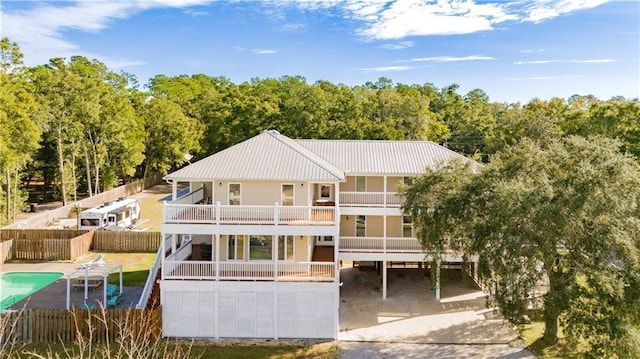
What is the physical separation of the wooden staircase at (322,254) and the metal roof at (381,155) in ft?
15.2

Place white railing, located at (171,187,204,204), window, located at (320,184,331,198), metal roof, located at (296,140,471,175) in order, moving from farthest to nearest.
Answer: window, located at (320,184,331,198), metal roof, located at (296,140,471,175), white railing, located at (171,187,204,204)

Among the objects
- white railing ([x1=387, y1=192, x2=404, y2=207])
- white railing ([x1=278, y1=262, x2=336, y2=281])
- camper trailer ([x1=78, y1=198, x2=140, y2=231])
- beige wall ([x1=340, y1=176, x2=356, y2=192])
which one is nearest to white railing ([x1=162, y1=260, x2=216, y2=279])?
white railing ([x1=278, y1=262, x2=336, y2=281])

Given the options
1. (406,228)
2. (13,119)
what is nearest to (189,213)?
(406,228)

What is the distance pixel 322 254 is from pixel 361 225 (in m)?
3.24

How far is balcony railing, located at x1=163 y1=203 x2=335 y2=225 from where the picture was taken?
19.1 meters

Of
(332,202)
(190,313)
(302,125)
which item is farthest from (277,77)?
(190,313)

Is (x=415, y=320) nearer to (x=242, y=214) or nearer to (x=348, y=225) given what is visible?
(x=348, y=225)

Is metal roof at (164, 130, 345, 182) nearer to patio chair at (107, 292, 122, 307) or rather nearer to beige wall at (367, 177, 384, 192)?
beige wall at (367, 177, 384, 192)

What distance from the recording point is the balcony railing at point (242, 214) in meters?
19.1

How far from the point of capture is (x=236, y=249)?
2098 cm

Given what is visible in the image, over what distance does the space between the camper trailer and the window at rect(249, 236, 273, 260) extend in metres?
19.3

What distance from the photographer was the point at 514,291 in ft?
50.1

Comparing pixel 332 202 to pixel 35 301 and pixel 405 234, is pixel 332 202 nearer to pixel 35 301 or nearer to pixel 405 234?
pixel 405 234

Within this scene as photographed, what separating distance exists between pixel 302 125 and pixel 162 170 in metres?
20.1
